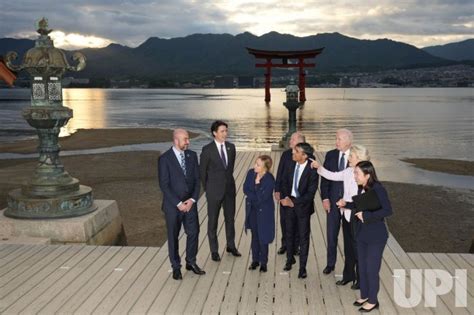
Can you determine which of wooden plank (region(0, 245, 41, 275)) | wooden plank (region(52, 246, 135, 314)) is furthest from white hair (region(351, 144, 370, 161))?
wooden plank (region(0, 245, 41, 275))

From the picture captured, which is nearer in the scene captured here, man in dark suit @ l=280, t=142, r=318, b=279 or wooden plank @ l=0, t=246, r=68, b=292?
wooden plank @ l=0, t=246, r=68, b=292

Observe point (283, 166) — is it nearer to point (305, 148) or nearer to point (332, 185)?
point (305, 148)

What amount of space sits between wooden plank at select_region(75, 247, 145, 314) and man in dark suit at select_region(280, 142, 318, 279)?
2287mm

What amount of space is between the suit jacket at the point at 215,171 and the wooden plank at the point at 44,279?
217 cm

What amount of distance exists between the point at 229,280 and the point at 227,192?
127 cm

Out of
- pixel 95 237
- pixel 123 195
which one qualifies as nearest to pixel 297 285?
pixel 95 237

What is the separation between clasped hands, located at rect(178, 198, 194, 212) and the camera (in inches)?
240

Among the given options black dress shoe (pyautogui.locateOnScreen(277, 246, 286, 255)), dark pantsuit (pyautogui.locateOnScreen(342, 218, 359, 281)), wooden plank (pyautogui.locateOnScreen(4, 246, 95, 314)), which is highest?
dark pantsuit (pyautogui.locateOnScreen(342, 218, 359, 281))

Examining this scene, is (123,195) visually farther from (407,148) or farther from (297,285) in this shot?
(407,148)

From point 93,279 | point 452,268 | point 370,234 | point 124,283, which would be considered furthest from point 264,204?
point 452,268

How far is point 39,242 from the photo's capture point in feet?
25.2

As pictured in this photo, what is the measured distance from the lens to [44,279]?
6.25 m

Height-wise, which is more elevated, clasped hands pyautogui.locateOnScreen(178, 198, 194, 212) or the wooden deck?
clasped hands pyautogui.locateOnScreen(178, 198, 194, 212)
